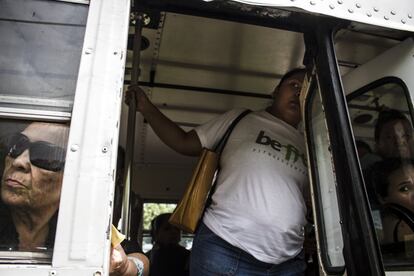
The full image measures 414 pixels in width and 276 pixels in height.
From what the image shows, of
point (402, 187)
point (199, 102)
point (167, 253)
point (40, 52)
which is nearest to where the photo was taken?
point (40, 52)

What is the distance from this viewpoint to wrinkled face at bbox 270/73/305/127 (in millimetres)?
2191

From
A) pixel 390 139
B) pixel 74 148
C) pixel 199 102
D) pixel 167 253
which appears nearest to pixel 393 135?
pixel 390 139

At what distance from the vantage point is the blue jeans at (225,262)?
6.13 feet

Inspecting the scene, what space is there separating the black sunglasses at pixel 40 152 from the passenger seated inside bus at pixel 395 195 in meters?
1.21

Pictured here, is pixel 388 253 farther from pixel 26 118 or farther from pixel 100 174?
pixel 26 118

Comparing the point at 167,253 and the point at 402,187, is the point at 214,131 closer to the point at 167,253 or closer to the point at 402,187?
the point at 402,187

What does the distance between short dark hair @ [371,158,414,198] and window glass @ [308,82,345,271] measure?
0.20 metres

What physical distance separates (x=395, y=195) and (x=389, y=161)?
0.46 feet

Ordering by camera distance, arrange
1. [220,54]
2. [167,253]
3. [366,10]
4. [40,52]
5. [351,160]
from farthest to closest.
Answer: [167,253] < [220,54] < [366,10] < [351,160] < [40,52]

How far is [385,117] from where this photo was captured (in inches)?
69.1

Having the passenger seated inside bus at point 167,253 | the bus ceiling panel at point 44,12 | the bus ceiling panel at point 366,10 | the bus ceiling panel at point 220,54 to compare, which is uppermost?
the bus ceiling panel at point 220,54

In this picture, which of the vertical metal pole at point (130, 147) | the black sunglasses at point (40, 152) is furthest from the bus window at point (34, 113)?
the vertical metal pole at point (130, 147)

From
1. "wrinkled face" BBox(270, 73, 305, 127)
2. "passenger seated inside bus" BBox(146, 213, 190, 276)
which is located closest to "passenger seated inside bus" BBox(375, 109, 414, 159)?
"wrinkled face" BBox(270, 73, 305, 127)

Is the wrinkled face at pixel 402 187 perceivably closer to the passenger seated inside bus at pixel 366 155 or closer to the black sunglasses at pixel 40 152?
the passenger seated inside bus at pixel 366 155
